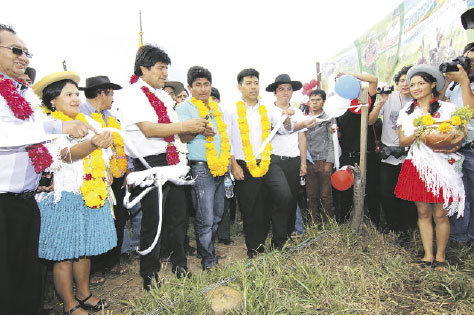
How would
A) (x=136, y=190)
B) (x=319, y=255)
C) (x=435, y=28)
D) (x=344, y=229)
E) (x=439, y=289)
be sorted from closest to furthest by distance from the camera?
(x=439, y=289) → (x=136, y=190) → (x=319, y=255) → (x=344, y=229) → (x=435, y=28)

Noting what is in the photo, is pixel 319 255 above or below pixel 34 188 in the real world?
below

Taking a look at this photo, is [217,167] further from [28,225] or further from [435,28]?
[435,28]

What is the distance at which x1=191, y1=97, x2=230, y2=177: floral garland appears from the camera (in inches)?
116

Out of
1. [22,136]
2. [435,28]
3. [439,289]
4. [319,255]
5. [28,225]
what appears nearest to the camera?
[22,136]

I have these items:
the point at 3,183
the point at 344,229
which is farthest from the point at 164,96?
the point at 344,229

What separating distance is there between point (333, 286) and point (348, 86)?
85.4 inches

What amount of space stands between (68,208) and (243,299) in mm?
1517

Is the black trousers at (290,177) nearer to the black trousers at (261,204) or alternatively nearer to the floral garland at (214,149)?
the black trousers at (261,204)

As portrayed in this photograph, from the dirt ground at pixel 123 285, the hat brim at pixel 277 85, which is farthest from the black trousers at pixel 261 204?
the hat brim at pixel 277 85

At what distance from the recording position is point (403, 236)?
11.4 ft

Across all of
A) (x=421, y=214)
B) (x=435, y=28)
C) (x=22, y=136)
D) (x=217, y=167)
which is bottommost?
(x=421, y=214)

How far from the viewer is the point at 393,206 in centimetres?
358

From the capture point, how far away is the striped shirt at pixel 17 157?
1707 millimetres

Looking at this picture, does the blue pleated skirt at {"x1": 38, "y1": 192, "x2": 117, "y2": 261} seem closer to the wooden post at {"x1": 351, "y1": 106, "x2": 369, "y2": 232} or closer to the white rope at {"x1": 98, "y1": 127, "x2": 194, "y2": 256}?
the white rope at {"x1": 98, "y1": 127, "x2": 194, "y2": 256}
